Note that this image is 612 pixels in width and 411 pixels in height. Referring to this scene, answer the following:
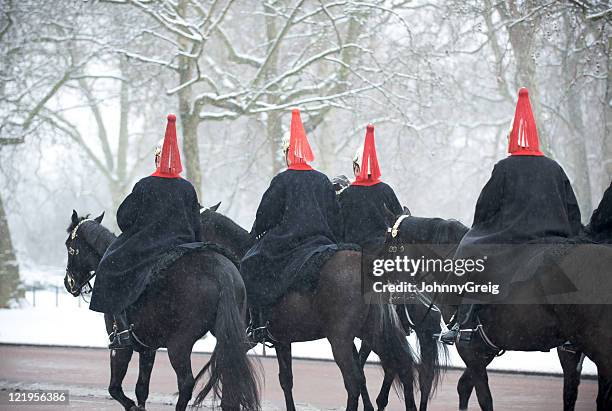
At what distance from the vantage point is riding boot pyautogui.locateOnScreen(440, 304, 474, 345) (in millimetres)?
8258

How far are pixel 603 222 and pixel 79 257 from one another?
5.19 metres

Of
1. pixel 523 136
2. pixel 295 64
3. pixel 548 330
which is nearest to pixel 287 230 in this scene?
pixel 523 136

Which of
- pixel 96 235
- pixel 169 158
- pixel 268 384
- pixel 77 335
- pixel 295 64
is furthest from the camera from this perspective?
pixel 295 64

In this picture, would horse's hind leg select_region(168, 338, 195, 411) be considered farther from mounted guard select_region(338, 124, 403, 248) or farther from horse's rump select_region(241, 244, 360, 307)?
mounted guard select_region(338, 124, 403, 248)

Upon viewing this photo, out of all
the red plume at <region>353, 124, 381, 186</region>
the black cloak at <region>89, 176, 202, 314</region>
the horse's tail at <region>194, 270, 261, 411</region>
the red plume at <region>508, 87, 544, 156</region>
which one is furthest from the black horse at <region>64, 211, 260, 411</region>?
the red plume at <region>508, 87, 544, 156</region>

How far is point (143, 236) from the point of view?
9.20 m

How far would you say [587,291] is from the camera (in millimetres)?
7473

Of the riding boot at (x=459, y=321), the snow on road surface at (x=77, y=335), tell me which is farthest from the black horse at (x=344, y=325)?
the snow on road surface at (x=77, y=335)

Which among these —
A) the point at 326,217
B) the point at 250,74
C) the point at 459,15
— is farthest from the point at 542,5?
the point at 250,74

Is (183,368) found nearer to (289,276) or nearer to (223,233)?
(289,276)

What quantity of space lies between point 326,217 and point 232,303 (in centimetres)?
157

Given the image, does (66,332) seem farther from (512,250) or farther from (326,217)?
(512,250)

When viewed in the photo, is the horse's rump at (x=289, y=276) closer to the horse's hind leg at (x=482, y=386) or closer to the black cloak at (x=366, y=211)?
the black cloak at (x=366, y=211)

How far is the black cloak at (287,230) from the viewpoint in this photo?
9.30 m
